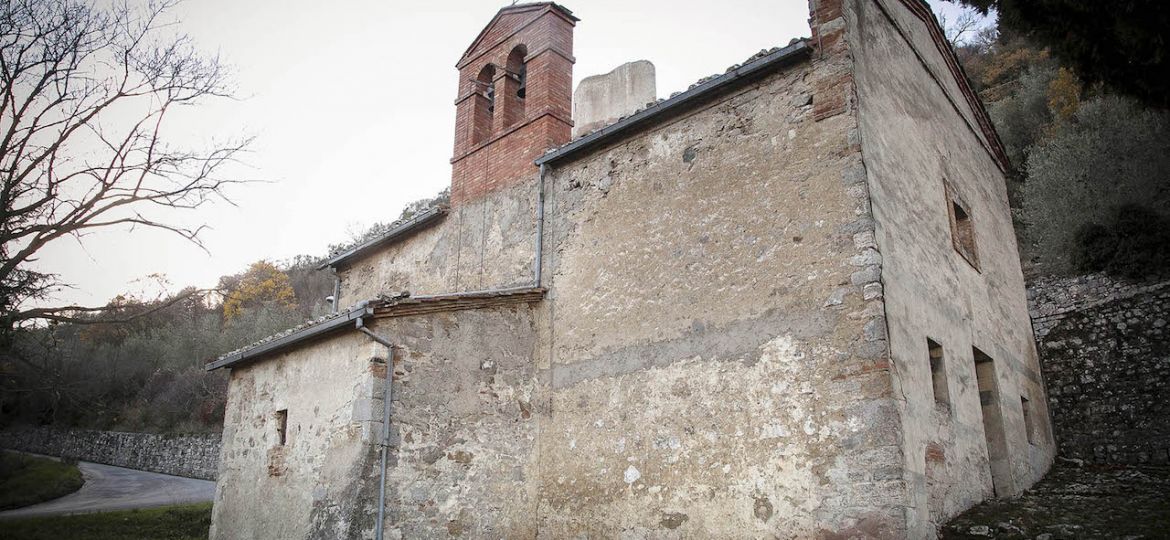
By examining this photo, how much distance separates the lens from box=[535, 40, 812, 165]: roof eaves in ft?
25.9

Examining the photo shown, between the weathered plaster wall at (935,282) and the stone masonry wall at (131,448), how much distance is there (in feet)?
68.1

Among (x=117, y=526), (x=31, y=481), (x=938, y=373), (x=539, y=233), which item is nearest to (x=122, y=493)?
(x=31, y=481)

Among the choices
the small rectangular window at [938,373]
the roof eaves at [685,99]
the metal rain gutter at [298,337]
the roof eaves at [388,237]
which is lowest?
the small rectangular window at [938,373]

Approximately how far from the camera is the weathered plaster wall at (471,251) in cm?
1016

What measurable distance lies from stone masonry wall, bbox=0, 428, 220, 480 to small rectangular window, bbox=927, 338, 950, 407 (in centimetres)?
2072

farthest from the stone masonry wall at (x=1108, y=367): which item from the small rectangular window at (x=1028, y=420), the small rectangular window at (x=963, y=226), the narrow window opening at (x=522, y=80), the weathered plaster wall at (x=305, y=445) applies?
the weathered plaster wall at (x=305, y=445)

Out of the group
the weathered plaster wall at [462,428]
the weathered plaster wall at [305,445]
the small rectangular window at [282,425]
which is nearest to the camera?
the weathered plaster wall at [305,445]

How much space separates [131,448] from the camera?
2727 centimetres

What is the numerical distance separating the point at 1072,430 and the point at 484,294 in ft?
31.0

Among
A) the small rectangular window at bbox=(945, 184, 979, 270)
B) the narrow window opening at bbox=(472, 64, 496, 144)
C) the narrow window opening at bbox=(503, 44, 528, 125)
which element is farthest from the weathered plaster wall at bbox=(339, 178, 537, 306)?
the small rectangular window at bbox=(945, 184, 979, 270)

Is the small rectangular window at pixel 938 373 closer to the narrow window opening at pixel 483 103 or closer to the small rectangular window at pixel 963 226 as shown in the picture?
the small rectangular window at pixel 963 226

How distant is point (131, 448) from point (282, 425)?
22.3 metres

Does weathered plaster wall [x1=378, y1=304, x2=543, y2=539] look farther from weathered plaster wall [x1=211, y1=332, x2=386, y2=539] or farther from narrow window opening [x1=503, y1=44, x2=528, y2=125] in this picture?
narrow window opening [x1=503, y1=44, x2=528, y2=125]

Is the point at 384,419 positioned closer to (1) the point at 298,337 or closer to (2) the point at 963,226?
(1) the point at 298,337
